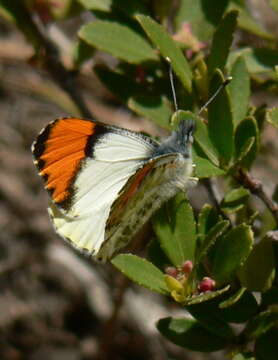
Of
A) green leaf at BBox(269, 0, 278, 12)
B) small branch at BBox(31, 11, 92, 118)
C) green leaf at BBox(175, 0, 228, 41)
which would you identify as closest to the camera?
green leaf at BBox(269, 0, 278, 12)

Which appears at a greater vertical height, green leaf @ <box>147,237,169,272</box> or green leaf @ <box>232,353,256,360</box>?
green leaf @ <box>147,237,169,272</box>

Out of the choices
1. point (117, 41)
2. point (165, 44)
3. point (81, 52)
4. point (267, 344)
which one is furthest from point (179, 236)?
point (81, 52)

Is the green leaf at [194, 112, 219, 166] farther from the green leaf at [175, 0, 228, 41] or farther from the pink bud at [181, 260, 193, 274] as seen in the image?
the green leaf at [175, 0, 228, 41]

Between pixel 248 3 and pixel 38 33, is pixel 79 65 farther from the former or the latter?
pixel 248 3

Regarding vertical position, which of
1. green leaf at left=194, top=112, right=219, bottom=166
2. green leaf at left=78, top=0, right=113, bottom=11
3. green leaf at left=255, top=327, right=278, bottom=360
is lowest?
green leaf at left=255, top=327, right=278, bottom=360

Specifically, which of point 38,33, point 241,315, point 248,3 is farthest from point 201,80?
point 248,3

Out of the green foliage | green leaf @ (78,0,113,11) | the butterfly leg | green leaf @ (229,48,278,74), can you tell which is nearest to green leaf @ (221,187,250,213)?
the green foliage

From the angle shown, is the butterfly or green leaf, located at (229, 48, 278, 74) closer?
the butterfly
